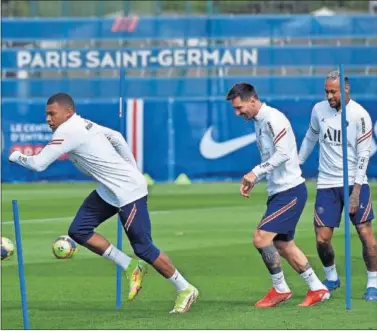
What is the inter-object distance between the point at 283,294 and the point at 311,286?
287 mm

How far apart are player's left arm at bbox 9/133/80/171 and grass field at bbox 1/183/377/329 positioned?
4.60ft

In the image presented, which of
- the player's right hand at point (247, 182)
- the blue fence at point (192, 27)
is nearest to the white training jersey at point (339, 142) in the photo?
the player's right hand at point (247, 182)

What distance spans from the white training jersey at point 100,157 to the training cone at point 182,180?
18.4 meters

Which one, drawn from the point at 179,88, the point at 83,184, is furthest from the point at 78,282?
the point at 179,88

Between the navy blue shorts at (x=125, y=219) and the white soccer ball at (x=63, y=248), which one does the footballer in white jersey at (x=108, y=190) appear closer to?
the navy blue shorts at (x=125, y=219)

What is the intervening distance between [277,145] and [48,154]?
6.82 feet

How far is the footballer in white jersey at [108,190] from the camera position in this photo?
11.6m

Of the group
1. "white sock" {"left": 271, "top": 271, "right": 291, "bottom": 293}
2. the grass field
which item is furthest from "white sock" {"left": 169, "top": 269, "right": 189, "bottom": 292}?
"white sock" {"left": 271, "top": 271, "right": 291, "bottom": 293}

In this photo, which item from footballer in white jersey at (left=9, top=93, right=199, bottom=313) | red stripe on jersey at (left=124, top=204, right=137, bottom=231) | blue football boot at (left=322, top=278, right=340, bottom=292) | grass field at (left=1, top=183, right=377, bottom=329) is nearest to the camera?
grass field at (left=1, top=183, right=377, bottom=329)

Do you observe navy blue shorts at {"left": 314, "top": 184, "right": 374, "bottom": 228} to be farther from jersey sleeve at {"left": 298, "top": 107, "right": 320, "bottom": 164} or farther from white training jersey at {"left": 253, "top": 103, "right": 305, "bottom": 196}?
white training jersey at {"left": 253, "top": 103, "right": 305, "bottom": 196}

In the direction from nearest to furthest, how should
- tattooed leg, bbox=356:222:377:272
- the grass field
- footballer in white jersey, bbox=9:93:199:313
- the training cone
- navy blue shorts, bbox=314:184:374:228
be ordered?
the grass field
footballer in white jersey, bbox=9:93:199:313
navy blue shorts, bbox=314:184:374:228
tattooed leg, bbox=356:222:377:272
the training cone

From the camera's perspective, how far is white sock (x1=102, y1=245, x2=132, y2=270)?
38.8 feet

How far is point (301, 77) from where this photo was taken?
35219mm

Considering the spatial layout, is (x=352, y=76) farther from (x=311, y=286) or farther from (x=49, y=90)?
(x=311, y=286)
